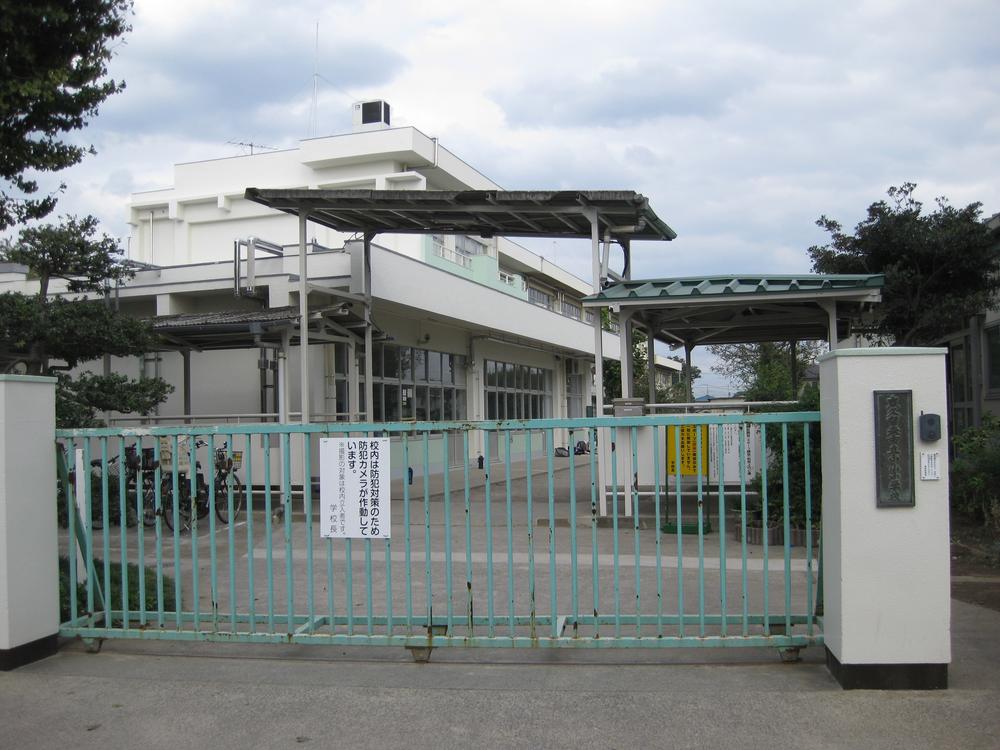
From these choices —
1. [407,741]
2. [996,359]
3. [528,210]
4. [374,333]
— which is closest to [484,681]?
[407,741]

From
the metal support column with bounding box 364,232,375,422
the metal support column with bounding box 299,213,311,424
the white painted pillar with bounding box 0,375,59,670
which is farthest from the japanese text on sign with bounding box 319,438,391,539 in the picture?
the metal support column with bounding box 364,232,375,422

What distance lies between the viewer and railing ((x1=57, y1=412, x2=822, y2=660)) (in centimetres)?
541

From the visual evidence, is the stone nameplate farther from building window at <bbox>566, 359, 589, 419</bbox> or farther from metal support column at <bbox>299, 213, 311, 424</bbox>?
building window at <bbox>566, 359, 589, 419</bbox>

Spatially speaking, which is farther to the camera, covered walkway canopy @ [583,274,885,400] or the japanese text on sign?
covered walkway canopy @ [583,274,885,400]

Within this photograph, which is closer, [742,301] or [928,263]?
[742,301]

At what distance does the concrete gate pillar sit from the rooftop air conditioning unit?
32806 mm

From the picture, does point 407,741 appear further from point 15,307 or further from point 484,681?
point 15,307

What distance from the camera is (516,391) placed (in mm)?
28062

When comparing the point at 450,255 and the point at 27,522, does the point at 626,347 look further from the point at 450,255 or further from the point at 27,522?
the point at 450,255

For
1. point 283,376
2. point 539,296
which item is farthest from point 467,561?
point 539,296

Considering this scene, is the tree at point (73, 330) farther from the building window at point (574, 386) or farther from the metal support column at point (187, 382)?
the building window at point (574, 386)

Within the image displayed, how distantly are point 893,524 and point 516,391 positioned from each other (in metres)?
23.3

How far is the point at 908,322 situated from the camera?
47.5ft

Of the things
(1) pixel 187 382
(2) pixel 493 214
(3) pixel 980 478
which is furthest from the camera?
(1) pixel 187 382
